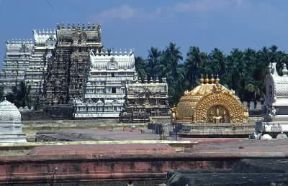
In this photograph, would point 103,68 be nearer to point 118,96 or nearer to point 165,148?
point 118,96

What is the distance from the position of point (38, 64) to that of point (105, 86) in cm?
2694

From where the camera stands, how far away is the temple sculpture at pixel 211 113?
117 feet

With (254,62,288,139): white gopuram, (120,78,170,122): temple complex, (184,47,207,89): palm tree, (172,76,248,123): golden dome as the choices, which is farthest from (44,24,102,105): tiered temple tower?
(254,62,288,139): white gopuram

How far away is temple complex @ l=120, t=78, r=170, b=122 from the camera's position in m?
57.9

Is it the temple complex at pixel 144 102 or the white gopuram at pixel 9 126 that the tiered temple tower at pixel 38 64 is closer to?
the temple complex at pixel 144 102

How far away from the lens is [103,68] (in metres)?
67.8

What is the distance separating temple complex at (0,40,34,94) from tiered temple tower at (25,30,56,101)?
1272 millimetres

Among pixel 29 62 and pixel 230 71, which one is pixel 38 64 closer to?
pixel 29 62

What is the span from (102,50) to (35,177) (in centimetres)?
5560

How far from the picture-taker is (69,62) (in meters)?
74.7

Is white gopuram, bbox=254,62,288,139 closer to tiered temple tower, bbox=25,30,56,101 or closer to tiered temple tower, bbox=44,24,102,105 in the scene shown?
tiered temple tower, bbox=44,24,102,105

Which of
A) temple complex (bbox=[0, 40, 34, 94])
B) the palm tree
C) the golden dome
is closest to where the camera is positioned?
the golden dome

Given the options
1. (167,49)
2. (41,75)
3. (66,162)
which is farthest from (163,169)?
(167,49)

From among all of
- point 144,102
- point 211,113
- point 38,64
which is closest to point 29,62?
point 38,64
